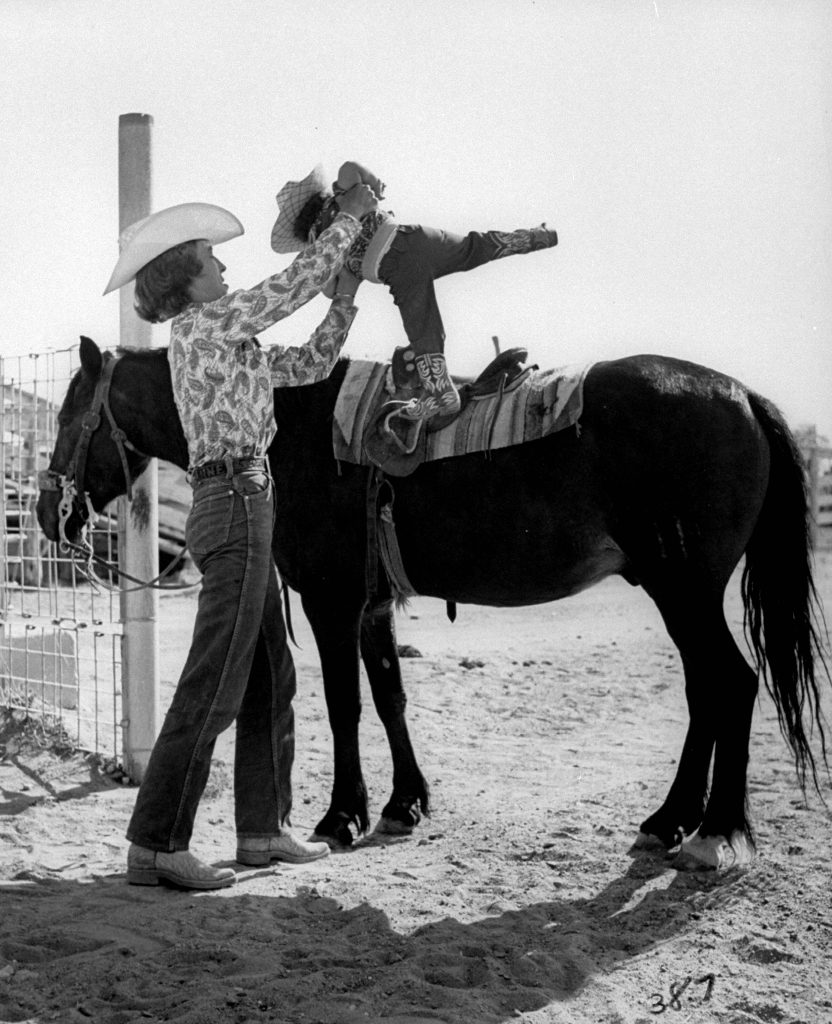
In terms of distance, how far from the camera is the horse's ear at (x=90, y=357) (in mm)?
4562

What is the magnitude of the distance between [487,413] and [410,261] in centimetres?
68

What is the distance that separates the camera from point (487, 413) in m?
4.52

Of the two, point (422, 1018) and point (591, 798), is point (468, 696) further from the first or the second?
point (422, 1018)

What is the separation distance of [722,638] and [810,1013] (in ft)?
4.83

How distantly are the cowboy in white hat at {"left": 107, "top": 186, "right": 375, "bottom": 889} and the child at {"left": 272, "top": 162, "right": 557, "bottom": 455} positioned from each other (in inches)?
23.1

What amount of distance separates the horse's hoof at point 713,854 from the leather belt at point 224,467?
2065 mm

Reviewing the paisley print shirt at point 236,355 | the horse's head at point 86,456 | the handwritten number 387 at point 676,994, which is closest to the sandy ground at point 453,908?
the handwritten number 387 at point 676,994

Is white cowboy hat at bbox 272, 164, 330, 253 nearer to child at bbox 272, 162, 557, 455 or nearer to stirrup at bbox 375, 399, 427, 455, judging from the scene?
child at bbox 272, 162, 557, 455

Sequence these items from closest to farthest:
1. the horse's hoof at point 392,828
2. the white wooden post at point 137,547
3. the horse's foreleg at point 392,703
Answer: the horse's hoof at point 392,828, the horse's foreleg at point 392,703, the white wooden post at point 137,547

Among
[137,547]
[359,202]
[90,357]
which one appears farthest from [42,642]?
[359,202]

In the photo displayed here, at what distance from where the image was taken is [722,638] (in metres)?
4.15

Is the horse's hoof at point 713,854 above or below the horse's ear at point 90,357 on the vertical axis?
below

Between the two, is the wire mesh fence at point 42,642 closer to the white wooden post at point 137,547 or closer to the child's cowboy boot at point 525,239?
the white wooden post at point 137,547

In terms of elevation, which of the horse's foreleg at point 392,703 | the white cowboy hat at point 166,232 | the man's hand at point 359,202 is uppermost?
the man's hand at point 359,202
